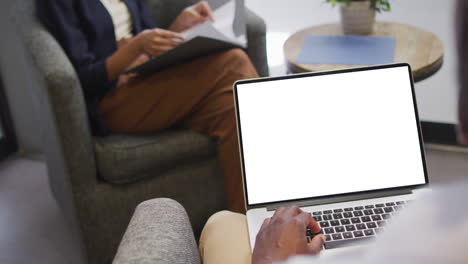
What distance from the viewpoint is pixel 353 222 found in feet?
2.36

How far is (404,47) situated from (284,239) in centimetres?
94

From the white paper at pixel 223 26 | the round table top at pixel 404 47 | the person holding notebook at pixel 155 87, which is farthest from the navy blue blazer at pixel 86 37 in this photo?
the round table top at pixel 404 47

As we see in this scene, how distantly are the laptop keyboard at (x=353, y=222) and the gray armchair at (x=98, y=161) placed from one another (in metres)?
0.64

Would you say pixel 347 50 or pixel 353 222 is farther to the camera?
pixel 347 50

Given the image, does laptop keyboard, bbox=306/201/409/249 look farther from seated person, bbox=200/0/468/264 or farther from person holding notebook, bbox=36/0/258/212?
person holding notebook, bbox=36/0/258/212

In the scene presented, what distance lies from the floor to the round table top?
186 millimetres

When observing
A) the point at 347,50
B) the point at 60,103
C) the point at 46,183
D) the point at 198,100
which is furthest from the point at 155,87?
the point at 46,183

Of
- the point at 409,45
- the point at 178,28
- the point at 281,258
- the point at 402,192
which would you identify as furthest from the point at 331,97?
the point at 178,28

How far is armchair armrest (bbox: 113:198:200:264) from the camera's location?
56cm

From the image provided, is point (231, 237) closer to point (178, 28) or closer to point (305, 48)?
point (305, 48)

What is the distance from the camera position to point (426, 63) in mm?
1189

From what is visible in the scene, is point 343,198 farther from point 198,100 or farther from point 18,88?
point 18,88

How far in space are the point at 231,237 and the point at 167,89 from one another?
64 cm

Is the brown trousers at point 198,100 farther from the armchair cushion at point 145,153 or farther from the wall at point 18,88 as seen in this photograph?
the wall at point 18,88
